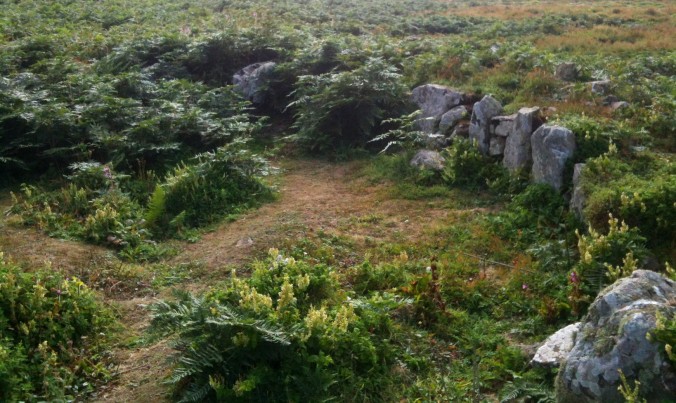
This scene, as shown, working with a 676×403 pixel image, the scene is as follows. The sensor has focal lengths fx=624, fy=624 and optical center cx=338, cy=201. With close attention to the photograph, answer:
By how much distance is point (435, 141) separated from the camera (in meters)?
11.9

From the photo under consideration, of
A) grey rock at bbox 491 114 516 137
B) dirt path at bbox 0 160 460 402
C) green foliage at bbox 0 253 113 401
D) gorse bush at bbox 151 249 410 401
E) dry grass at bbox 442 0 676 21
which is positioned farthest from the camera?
dry grass at bbox 442 0 676 21

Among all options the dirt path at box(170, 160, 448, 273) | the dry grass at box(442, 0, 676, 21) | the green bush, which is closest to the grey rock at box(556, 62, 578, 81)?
the dirt path at box(170, 160, 448, 273)

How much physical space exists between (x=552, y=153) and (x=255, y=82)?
809cm

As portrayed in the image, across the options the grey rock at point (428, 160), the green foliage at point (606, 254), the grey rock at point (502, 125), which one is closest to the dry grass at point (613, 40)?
the grey rock at point (502, 125)

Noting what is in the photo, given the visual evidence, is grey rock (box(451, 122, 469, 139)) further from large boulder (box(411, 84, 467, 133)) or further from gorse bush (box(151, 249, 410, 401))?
gorse bush (box(151, 249, 410, 401))

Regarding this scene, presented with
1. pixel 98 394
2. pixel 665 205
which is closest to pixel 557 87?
pixel 665 205

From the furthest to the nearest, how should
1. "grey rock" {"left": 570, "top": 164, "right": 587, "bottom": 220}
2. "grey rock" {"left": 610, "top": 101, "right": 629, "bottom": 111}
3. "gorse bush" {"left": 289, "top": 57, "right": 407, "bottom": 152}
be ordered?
"gorse bush" {"left": 289, "top": 57, "right": 407, "bottom": 152} → "grey rock" {"left": 610, "top": 101, "right": 629, "bottom": 111} → "grey rock" {"left": 570, "top": 164, "right": 587, "bottom": 220}

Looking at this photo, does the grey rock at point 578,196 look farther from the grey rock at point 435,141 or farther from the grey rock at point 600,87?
the grey rock at point 600,87

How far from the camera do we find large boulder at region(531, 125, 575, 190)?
9283 mm

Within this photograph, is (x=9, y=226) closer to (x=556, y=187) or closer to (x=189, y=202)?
(x=189, y=202)

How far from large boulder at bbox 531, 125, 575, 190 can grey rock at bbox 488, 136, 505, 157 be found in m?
1.18

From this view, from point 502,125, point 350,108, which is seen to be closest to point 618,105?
point 502,125

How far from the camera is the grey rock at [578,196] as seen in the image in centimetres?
838

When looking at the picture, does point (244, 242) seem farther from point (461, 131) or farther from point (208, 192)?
point (461, 131)
